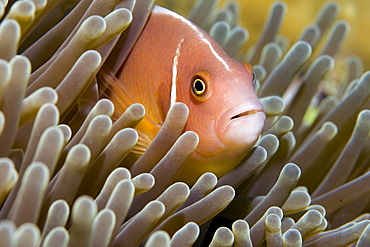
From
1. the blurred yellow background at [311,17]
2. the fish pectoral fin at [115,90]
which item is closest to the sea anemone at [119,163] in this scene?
the fish pectoral fin at [115,90]

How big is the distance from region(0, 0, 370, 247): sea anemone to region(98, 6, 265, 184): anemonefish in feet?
0.23

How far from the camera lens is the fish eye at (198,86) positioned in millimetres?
1354

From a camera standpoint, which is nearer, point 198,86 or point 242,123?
point 242,123

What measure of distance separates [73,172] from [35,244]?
200 mm

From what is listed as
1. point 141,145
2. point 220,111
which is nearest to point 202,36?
point 220,111

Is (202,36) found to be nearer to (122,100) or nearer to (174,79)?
(174,79)

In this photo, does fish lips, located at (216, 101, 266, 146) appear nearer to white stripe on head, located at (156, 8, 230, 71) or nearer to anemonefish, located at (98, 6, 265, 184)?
anemonefish, located at (98, 6, 265, 184)

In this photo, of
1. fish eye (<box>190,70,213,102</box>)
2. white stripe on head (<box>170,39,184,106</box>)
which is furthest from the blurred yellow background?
fish eye (<box>190,70,213,102</box>)

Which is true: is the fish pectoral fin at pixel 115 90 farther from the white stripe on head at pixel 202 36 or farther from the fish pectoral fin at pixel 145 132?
the white stripe on head at pixel 202 36

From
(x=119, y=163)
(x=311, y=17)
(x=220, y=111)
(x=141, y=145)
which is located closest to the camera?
(x=119, y=163)

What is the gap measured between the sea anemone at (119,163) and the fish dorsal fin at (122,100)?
0.05 metres

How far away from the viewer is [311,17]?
287cm

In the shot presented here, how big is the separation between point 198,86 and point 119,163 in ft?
1.19

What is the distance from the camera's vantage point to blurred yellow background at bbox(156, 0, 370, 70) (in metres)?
2.76
